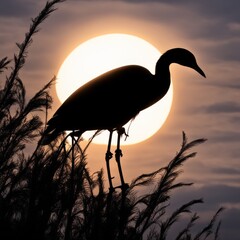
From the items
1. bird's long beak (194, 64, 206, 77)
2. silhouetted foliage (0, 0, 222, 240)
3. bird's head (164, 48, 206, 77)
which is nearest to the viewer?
silhouetted foliage (0, 0, 222, 240)

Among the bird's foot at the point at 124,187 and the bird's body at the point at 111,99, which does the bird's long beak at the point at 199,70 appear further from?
the bird's foot at the point at 124,187

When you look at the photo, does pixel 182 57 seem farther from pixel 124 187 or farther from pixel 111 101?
pixel 124 187

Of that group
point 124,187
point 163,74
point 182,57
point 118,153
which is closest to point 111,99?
point 118,153

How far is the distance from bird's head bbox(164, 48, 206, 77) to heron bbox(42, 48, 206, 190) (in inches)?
10.4

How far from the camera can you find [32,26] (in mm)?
5805

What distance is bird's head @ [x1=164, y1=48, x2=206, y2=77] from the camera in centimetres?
812

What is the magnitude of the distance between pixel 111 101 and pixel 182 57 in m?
1.29

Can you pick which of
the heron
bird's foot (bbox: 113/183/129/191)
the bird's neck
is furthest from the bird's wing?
bird's foot (bbox: 113/183/129/191)

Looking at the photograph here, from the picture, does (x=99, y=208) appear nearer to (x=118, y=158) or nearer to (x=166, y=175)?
(x=166, y=175)

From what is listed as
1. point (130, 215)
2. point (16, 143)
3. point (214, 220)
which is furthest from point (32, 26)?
point (214, 220)

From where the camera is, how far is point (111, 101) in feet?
24.5

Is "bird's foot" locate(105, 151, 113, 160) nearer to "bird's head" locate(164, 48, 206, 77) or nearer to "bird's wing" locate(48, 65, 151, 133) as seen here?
"bird's wing" locate(48, 65, 151, 133)

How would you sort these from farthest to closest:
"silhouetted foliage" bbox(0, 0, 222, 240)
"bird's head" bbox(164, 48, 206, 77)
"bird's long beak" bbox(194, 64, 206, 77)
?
"bird's long beak" bbox(194, 64, 206, 77) → "bird's head" bbox(164, 48, 206, 77) → "silhouetted foliage" bbox(0, 0, 222, 240)

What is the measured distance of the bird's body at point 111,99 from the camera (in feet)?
23.9
